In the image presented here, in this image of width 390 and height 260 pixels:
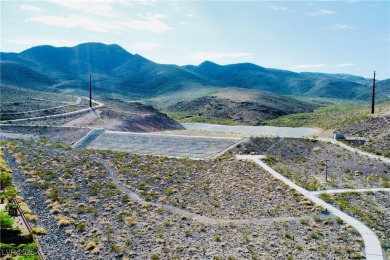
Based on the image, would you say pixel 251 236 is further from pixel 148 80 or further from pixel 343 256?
pixel 148 80

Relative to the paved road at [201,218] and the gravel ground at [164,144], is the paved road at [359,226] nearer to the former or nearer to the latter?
the paved road at [201,218]

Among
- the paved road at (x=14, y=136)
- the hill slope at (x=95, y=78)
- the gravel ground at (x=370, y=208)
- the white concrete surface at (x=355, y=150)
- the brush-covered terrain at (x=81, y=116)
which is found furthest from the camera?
the hill slope at (x=95, y=78)

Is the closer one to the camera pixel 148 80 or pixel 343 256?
pixel 343 256

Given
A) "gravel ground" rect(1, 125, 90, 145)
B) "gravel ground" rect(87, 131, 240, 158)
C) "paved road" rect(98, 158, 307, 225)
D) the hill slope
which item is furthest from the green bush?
the hill slope

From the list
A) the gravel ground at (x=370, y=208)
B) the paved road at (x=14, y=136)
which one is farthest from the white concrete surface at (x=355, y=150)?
the paved road at (x=14, y=136)

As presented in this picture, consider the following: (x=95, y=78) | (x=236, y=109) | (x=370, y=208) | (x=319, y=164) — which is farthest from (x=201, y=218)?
(x=95, y=78)

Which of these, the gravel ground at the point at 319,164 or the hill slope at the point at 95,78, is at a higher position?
the hill slope at the point at 95,78

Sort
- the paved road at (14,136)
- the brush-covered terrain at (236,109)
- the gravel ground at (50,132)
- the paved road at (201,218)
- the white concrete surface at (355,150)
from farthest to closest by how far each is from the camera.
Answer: the brush-covered terrain at (236,109)
the gravel ground at (50,132)
the paved road at (14,136)
the white concrete surface at (355,150)
the paved road at (201,218)

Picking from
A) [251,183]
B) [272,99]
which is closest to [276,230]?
[251,183]
